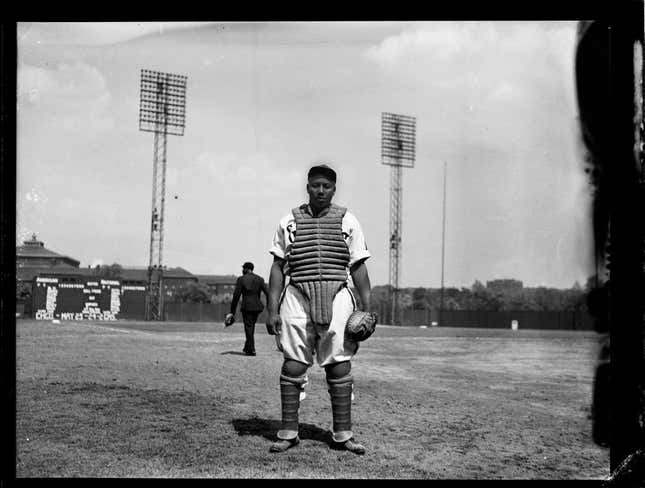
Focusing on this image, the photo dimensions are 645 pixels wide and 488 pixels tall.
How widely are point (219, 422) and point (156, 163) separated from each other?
21.3 m

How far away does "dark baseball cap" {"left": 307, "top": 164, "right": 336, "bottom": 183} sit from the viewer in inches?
172

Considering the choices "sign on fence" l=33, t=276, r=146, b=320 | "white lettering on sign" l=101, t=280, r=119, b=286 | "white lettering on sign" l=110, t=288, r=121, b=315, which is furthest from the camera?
"white lettering on sign" l=101, t=280, r=119, b=286

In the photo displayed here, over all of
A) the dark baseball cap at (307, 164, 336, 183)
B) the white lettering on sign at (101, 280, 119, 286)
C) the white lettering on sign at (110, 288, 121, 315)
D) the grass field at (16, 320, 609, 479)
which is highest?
the dark baseball cap at (307, 164, 336, 183)

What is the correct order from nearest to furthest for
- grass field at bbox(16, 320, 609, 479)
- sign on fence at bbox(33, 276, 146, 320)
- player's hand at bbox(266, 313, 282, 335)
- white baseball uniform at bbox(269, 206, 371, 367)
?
grass field at bbox(16, 320, 609, 479) → white baseball uniform at bbox(269, 206, 371, 367) → player's hand at bbox(266, 313, 282, 335) → sign on fence at bbox(33, 276, 146, 320)

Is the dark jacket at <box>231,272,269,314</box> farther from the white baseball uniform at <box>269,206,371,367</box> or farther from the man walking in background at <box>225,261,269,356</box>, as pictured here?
the white baseball uniform at <box>269,206,371,367</box>

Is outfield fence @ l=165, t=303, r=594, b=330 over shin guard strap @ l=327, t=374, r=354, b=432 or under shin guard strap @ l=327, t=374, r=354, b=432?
under

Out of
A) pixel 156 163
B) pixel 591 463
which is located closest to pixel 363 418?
pixel 591 463

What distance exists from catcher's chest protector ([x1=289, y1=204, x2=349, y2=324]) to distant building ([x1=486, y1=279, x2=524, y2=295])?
49.7 m

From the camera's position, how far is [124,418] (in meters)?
5.12

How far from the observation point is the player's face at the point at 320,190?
4355 mm

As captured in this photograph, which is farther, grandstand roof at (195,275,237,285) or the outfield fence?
grandstand roof at (195,275,237,285)

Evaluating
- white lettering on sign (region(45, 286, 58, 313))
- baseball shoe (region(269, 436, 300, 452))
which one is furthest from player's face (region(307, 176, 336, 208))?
white lettering on sign (region(45, 286, 58, 313))
